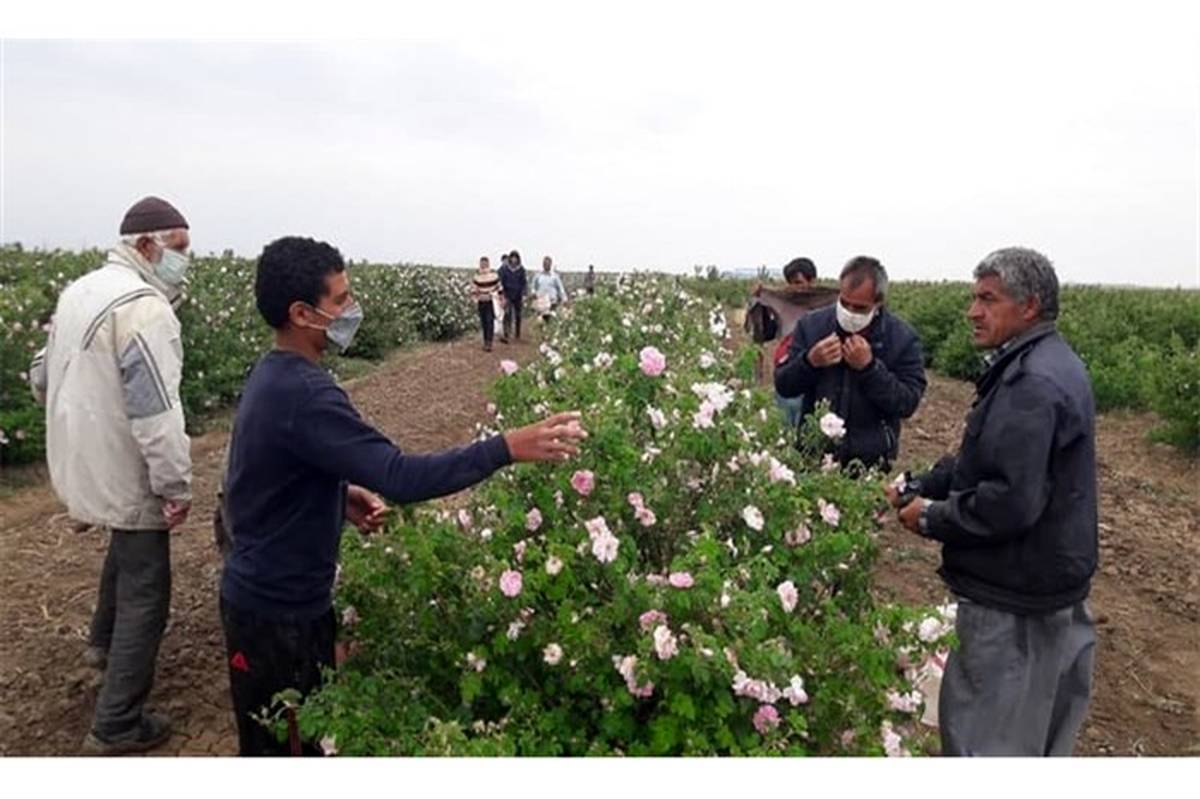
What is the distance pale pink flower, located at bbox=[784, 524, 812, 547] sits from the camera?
253 cm

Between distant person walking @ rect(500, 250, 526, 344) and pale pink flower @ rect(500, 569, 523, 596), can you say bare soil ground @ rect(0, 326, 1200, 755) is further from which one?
distant person walking @ rect(500, 250, 526, 344)

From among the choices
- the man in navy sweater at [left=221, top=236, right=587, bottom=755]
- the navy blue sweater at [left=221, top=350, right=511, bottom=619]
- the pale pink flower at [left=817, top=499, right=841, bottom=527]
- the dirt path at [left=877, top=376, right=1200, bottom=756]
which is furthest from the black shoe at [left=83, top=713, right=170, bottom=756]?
the dirt path at [left=877, top=376, right=1200, bottom=756]

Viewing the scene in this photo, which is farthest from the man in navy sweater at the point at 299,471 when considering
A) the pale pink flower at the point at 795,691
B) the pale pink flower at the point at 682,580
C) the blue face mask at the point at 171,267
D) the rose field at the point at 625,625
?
the blue face mask at the point at 171,267

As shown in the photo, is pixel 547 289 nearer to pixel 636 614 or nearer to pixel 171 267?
pixel 171 267

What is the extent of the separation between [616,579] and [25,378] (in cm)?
704

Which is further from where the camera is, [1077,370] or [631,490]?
[1077,370]

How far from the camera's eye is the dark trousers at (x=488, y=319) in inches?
641

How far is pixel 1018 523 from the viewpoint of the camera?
2.48 meters

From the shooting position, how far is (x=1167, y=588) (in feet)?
18.7

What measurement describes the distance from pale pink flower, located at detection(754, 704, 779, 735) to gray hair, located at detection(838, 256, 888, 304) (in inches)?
84.5

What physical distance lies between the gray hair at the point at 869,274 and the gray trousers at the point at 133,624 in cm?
276

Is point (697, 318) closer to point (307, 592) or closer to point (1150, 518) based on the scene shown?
point (1150, 518)

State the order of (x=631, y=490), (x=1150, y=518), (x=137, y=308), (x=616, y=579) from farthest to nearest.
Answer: (x=1150, y=518), (x=137, y=308), (x=631, y=490), (x=616, y=579)

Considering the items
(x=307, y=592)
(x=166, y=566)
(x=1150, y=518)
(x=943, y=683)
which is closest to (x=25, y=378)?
(x=166, y=566)
